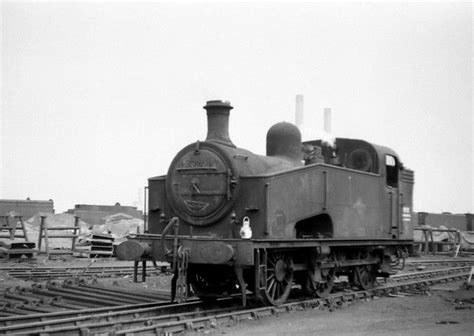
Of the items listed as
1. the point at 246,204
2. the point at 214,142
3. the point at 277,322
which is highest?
the point at 214,142

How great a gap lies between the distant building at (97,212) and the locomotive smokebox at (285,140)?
30710mm

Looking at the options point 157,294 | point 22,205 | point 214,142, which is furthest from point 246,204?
point 22,205

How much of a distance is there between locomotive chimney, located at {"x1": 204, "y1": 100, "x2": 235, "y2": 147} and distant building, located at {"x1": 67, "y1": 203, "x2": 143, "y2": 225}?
1234 inches

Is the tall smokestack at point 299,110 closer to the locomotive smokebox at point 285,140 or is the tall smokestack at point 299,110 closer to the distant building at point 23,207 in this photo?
the locomotive smokebox at point 285,140

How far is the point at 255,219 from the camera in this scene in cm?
979

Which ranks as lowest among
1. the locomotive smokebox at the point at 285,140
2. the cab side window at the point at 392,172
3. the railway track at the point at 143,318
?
the railway track at the point at 143,318

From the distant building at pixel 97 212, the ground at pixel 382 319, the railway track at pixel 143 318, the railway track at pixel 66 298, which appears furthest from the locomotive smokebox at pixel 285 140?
the distant building at pixel 97 212

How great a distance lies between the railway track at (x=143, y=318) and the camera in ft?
24.7

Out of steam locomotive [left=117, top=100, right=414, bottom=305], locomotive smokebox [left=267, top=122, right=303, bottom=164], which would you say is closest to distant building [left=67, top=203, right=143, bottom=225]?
steam locomotive [left=117, top=100, right=414, bottom=305]

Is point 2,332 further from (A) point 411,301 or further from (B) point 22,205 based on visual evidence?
(B) point 22,205

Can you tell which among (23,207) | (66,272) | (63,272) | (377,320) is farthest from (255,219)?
(23,207)

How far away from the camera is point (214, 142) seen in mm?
10203

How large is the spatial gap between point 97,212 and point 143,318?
36018mm

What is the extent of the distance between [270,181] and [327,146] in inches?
154
